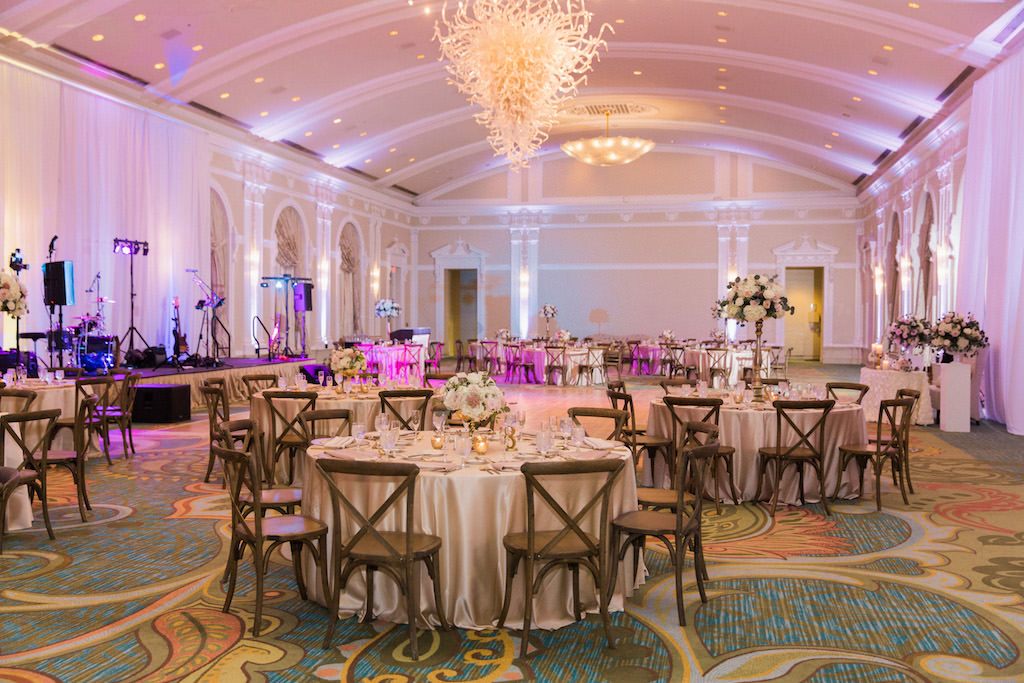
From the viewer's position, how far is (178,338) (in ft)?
39.7

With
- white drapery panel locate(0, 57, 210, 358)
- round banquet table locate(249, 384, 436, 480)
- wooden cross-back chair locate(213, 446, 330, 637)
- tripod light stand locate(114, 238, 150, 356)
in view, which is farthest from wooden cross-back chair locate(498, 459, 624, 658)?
tripod light stand locate(114, 238, 150, 356)

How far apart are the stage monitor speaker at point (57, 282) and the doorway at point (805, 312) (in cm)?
1891

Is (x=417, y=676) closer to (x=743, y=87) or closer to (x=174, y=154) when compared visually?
(x=174, y=154)

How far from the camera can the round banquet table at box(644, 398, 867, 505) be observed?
6039 millimetres

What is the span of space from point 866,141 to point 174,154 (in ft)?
42.1

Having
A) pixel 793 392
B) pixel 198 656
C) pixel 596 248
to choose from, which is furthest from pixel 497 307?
pixel 198 656

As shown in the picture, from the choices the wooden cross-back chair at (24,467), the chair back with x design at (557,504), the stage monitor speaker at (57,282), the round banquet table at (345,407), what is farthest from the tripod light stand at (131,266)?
the chair back with x design at (557,504)

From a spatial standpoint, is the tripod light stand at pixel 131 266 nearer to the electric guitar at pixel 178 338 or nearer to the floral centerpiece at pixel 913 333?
the electric guitar at pixel 178 338

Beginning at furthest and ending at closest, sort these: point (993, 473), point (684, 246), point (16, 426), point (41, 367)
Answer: point (684, 246), point (41, 367), point (993, 473), point (16, 426)

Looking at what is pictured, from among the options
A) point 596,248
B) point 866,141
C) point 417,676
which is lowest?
point 417,676

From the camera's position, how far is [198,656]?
3.23 m

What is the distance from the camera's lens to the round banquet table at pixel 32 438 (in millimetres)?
5070

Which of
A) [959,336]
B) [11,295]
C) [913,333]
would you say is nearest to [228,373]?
[11,295]

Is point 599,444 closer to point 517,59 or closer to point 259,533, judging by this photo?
point 259,533
